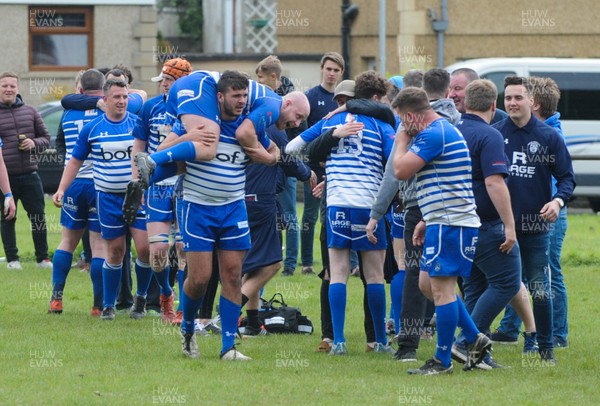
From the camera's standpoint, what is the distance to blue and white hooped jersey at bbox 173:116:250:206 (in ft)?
29.6

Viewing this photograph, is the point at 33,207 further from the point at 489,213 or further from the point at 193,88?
the point at 489,213

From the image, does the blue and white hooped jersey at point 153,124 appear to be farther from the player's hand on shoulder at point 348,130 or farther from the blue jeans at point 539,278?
the blue jeans at point 539,278

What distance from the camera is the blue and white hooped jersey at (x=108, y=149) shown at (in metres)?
11.1

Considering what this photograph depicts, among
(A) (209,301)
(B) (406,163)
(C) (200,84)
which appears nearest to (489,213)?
(B) (406,163)

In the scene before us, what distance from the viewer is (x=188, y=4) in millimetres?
37344

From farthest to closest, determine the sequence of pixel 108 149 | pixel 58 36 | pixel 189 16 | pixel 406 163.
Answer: pixel 189 16, pixel 58 36, pixel 108 149, pixel 406 163

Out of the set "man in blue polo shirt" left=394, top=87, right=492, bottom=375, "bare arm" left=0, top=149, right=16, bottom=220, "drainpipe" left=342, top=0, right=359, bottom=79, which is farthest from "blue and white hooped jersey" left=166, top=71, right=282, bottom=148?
"drainpipe" left=342, top=0, right=359, bottom=79

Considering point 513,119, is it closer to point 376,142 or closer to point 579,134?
point 376,142

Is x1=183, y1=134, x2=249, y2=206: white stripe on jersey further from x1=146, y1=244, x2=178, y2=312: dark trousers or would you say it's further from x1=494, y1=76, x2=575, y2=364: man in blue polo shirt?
x1=146, y1=244, x2=178, y2=312: dark trousers

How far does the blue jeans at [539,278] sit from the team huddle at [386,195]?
1 centimetres

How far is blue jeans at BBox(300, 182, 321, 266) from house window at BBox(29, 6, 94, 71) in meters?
16.1

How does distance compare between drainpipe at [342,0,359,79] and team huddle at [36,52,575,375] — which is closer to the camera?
team huddle at [36,52,575,375]

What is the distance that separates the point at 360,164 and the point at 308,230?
5296mm

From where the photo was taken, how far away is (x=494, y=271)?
9.12 m
